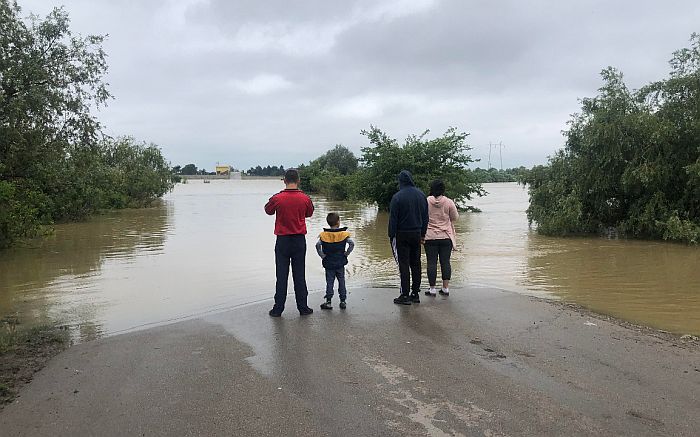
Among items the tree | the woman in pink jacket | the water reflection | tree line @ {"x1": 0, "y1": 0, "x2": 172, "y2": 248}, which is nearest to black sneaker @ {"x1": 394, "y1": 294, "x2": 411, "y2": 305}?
the woman in pink jacket

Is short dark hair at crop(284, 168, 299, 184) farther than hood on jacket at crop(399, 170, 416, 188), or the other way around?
hood on jacket at crop(399, 170, 416, 188)

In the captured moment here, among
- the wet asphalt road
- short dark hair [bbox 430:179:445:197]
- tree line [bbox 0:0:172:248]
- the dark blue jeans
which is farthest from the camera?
tree line [bbox 0:0:172:248]

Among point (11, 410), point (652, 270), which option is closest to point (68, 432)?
point (11, 410)

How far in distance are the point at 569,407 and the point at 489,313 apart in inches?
124

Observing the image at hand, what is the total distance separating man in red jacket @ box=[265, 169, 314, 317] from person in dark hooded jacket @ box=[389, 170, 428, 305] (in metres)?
1.34

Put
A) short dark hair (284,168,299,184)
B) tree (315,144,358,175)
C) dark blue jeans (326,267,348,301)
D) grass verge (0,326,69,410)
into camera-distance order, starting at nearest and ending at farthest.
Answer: grass verge (0,326,69,410), short dark hair (284,168,299,184), dark blue jeans (326,267,348,301), tree (315,144,358,175)

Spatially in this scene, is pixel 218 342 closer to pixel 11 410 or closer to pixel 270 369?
pixel 270 369

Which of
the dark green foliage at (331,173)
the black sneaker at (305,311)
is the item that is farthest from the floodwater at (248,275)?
the dark green foliage at (331,173)

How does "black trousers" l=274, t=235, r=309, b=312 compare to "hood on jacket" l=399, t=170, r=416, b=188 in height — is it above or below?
below

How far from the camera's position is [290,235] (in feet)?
23.9

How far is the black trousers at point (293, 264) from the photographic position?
286 inches

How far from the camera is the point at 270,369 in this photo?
504cm

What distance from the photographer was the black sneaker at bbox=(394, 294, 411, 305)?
7.84m

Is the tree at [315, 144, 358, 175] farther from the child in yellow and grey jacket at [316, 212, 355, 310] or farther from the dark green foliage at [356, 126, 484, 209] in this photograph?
the child in yellow and grey jacket at [316, 212, 355, 310]
